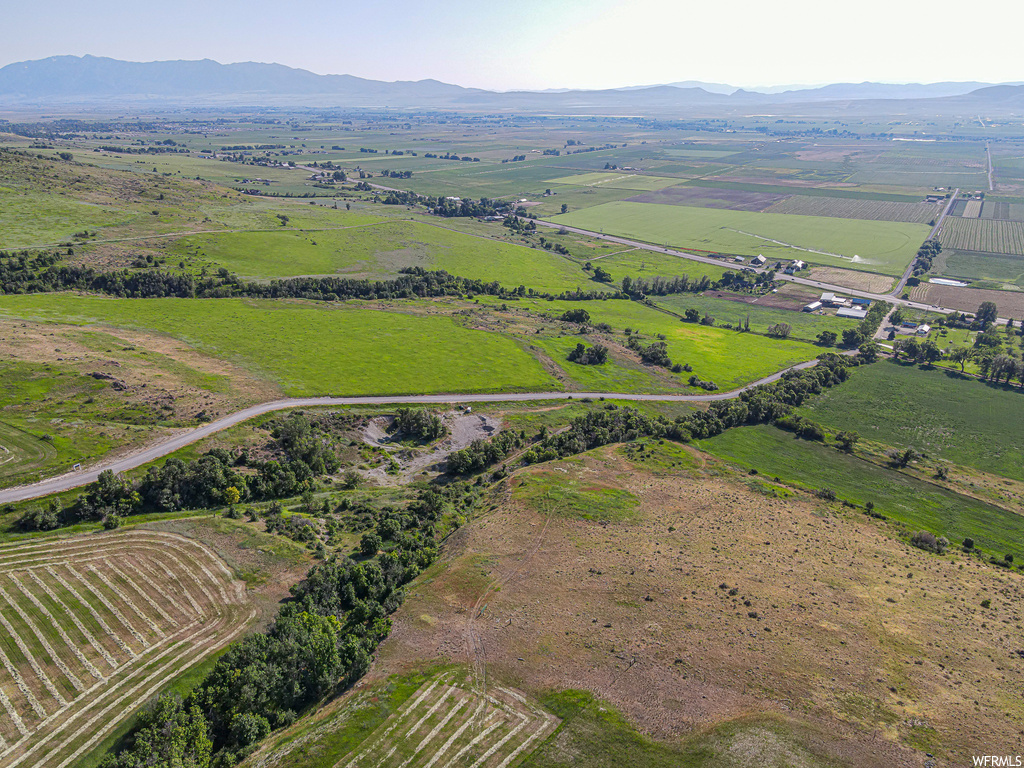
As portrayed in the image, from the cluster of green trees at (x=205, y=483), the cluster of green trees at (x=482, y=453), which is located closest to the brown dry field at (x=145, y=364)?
the cluster of green trees at (x=205, y=483)

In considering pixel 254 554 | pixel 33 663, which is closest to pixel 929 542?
pixel 254 554

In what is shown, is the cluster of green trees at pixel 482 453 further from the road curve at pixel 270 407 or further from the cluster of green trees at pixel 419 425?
the road curve at pixel 270 407

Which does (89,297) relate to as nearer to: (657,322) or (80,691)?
(80,691)

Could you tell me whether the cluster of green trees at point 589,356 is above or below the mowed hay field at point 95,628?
above

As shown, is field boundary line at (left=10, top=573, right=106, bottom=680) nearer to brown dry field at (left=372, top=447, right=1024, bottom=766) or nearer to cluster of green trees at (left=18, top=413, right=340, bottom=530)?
cluster of green trees at (left=18, top=413, right=340, bottom=530)

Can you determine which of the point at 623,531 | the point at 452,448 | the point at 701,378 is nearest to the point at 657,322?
the point at 701,378

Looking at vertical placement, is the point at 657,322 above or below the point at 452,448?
above
